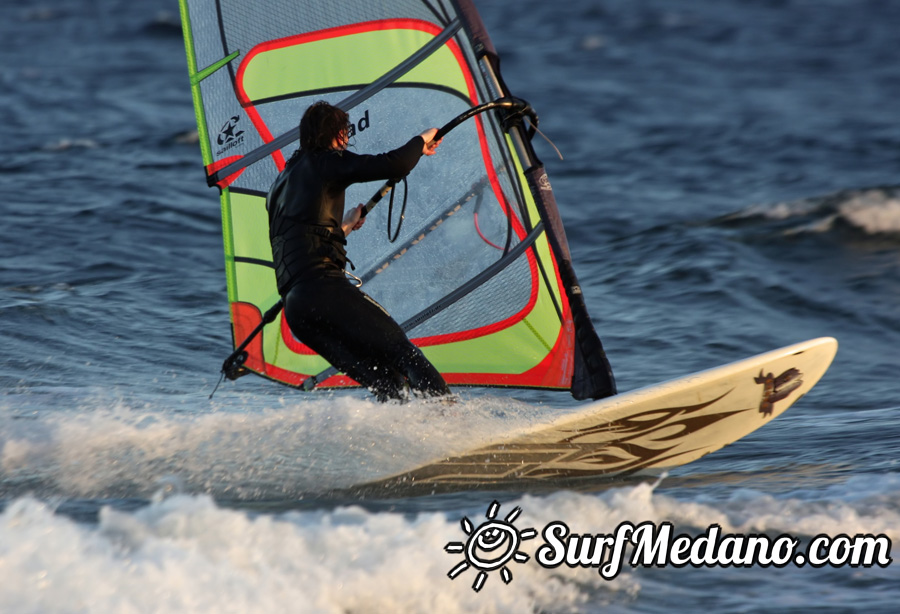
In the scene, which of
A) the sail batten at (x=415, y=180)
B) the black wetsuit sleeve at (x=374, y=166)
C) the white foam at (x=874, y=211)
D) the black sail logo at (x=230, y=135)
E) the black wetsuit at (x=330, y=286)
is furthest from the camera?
the white foam at (x=874, y=211)

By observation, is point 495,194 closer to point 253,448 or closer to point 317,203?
point 317,203

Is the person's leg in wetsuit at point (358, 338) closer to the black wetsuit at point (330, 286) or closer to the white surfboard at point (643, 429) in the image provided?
the black wetsuit at point (330, 286)

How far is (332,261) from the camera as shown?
13.7 feet

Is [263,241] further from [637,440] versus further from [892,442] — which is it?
[892,442]

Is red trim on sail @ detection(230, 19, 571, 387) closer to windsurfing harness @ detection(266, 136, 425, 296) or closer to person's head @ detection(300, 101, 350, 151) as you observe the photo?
windsurfing harness @ detection(266, 136, 425, 296)

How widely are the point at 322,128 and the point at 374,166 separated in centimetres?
28

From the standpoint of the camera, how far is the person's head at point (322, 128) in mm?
4035

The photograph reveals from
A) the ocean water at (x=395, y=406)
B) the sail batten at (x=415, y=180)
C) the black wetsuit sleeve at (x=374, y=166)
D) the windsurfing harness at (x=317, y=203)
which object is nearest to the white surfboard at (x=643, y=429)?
the ocean water at (x=395, y=406)

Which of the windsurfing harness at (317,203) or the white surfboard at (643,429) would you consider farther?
the white surfboard at (643,429)

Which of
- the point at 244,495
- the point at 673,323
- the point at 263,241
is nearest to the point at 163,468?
the point at 244,495

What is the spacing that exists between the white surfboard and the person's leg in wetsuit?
406mm
